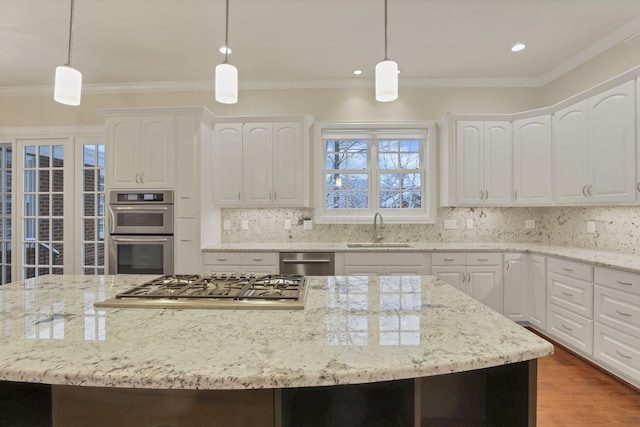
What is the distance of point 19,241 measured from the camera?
4043 mm

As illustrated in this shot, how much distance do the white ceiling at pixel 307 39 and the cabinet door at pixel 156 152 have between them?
26.5 inches

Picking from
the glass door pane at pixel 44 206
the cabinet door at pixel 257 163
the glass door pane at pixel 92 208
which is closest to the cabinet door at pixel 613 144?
the cabinet door at pixel 257 163

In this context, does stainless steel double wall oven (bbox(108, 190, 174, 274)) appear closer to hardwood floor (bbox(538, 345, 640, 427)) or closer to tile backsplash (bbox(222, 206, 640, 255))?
tile backsplash (bbox(222, 206, 640, 255))

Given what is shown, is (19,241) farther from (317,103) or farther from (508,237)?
(508,237)

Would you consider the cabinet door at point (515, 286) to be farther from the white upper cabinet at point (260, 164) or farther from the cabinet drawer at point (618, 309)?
the white upper cabinet at point (260, 164)

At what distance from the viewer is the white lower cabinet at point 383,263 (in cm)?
332

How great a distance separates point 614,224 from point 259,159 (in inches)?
141

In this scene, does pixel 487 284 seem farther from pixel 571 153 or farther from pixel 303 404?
pixel 303 404

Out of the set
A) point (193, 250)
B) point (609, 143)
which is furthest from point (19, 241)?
point (609, 143)

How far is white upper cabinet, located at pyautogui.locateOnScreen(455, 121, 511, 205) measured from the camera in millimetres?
3553

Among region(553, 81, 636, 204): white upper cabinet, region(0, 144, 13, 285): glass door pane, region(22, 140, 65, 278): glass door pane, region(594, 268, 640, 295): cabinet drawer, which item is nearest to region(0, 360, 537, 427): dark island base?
region(594, 268, 640, 295): cabinet drawer

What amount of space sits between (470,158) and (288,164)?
6.72ft

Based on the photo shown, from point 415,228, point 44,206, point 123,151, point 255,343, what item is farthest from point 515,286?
point 44,206

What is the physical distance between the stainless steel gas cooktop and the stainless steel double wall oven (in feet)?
5.62
